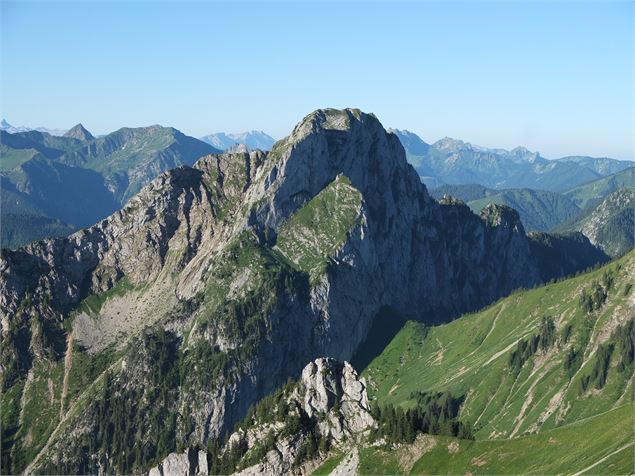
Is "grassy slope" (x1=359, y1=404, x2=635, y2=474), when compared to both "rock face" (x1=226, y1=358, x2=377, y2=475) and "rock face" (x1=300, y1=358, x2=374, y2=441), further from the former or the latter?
"rock face" (x1=226, y1=358, x2=377, y2=475)

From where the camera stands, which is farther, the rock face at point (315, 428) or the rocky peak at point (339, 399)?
the rocky peak at point (339, 399)

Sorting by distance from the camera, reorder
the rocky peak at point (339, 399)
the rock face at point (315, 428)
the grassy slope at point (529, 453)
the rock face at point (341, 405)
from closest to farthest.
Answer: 1. the grassy slope at point (529, 453)
2. the rock face at point (315, 428)
3. the rock face at point (341, 405)
4. the rocky peak at point (339, 399)

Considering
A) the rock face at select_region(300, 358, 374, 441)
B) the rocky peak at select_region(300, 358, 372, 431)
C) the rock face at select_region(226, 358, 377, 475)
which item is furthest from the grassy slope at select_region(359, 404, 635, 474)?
the rocky peak at select_region(300, 358, 372, 431)

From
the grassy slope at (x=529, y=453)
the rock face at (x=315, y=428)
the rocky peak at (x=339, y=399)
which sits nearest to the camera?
the grassy slope at (x=529, y=453)

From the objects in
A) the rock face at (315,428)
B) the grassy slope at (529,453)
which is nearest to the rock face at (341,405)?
the rock face at (315,428)

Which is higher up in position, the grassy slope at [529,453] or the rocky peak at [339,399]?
the rocky peak at [339,399]

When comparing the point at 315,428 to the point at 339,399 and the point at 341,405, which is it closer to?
the point at 341,405

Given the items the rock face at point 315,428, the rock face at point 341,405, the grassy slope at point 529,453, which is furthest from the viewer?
the rock face at point 341,405

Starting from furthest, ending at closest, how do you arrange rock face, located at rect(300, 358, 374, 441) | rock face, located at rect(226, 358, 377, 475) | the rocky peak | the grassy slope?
the rocky peak, rock face, located at rect(300, 358, 374, 441), rock face, located at rect(226, 358, 377, 475), the grassy slope

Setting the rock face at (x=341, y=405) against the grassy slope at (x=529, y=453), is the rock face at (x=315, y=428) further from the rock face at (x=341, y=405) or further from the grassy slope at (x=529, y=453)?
the grassy slope at (x=529, y=453)

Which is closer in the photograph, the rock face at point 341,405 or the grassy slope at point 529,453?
the grassy slope at point 529,453

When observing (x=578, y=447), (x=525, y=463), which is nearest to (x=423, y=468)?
(x=525, y=463)

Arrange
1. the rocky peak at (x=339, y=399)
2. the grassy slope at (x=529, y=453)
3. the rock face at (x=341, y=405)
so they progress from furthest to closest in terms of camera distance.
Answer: the rocky peak at (x=339, y=399)
the rock face at (x=341, y=405)
the grassy slope at (x=529, y=453)

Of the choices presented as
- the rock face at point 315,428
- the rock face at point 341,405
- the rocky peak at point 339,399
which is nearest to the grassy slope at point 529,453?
the rock face at point 341,405
